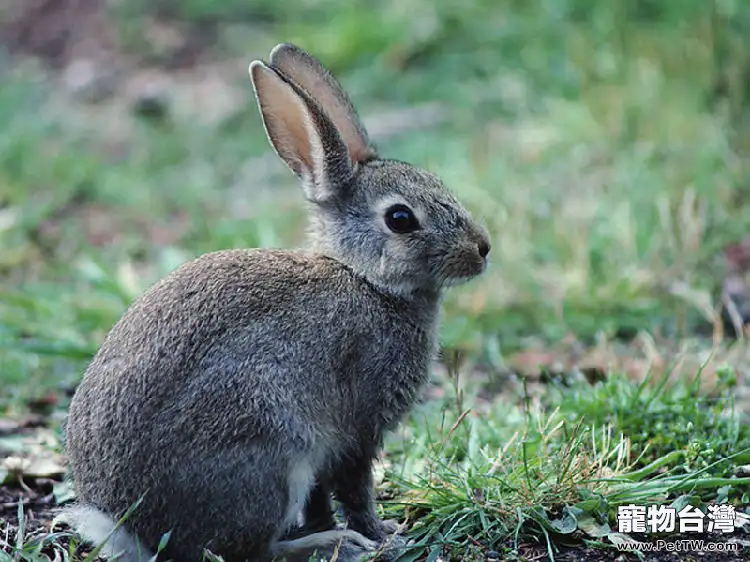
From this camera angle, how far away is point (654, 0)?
30.0ft

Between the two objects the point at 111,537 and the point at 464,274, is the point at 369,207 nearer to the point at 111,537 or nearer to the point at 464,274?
the point at 464,274

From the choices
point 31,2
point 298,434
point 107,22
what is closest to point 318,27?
point 107,22

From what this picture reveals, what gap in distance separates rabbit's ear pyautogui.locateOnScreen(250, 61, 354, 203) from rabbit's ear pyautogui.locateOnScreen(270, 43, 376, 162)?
0.87ft

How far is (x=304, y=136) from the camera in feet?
16.0

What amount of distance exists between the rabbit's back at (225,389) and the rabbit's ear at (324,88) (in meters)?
0.89

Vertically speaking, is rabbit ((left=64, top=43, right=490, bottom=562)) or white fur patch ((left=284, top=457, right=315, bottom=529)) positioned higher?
rabbit ((left=64, top=43, right=490, bottom=562))

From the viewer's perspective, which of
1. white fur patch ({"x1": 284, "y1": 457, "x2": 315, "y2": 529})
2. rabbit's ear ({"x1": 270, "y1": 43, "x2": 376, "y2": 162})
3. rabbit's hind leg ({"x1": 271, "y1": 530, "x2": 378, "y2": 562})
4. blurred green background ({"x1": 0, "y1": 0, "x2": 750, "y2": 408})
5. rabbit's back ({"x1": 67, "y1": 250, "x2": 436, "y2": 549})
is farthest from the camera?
blurred green background ({"x1": 0, "y1": 0, "x2": 750, "y2": 408})

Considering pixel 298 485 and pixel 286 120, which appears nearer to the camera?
pixel 298 485

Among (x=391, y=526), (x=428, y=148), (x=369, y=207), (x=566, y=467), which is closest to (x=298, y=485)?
(x=391, y=526)

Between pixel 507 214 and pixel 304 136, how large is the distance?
3.12 metres

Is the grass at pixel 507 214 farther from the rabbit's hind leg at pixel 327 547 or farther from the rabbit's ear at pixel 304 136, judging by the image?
the rabbit's ear at pixel 304 136

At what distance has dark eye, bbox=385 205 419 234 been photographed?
188 inches

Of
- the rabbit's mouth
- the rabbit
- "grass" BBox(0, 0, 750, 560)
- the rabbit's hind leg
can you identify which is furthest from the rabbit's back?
"grass" BBox(0, 0, 750, 560)

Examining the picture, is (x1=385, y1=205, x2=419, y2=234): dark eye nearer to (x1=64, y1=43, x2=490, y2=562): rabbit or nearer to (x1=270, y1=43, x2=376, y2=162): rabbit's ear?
(x1=64, y1=43, x2=490, y2=562): rabbit
